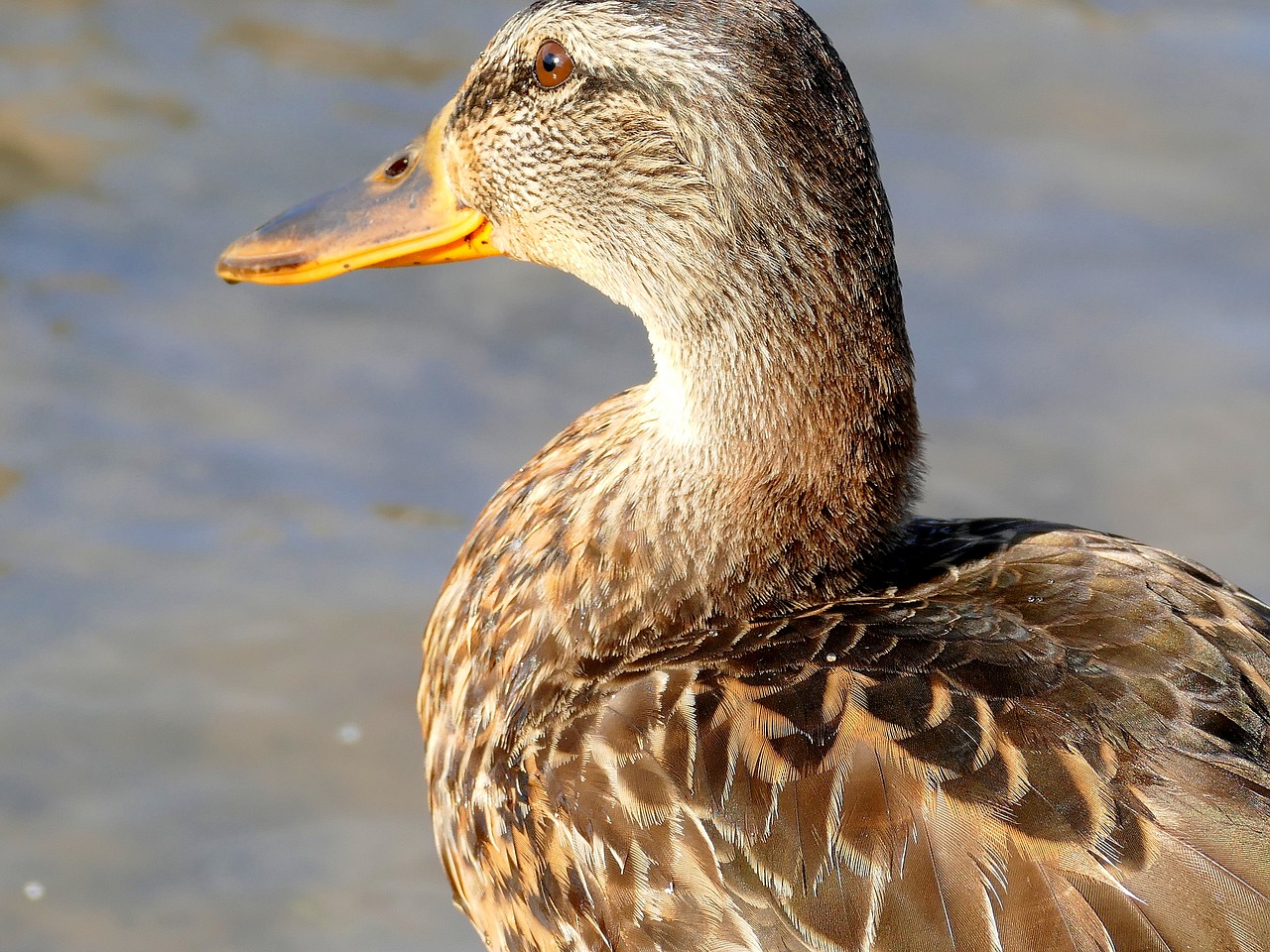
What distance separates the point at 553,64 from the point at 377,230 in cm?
53

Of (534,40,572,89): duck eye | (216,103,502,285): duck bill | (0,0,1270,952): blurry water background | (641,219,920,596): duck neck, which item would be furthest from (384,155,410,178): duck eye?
(0,0,1270,952): blurry water background

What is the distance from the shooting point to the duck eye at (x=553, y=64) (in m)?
3.12

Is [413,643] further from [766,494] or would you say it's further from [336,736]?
[766,494]

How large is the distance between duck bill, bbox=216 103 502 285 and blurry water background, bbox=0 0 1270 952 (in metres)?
1.32

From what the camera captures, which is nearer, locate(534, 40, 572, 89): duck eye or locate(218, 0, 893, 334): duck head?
locate(218, 0, 893, 334): duck head

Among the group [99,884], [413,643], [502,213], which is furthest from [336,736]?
[502,213]

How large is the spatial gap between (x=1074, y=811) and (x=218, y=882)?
7.10 ft

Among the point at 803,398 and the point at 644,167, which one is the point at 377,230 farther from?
the point at 803,398

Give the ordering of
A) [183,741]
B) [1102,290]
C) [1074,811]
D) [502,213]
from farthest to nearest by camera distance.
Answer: [1102,290] → [183,741] → [502,213] → [1074,811]

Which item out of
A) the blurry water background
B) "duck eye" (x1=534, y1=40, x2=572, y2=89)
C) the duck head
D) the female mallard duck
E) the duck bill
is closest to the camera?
the female mallard duck

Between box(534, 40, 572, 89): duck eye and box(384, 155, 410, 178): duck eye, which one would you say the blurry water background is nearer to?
box(384, 155, 410, 178): duck eye

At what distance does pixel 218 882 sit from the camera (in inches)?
157

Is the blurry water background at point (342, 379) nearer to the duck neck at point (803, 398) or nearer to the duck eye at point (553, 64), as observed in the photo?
the duck neck at point (803, 398)

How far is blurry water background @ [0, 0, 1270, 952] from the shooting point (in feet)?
13.6
